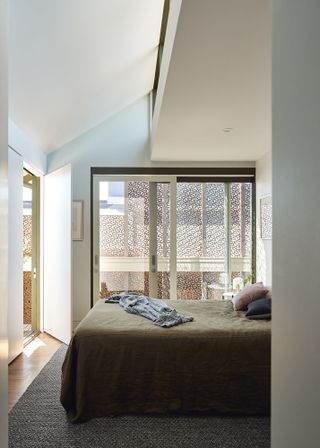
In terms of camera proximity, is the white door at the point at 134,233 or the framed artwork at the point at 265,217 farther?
the white door at the point at 134,233

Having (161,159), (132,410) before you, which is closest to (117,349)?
(132,410)

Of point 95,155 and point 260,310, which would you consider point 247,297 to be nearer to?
point 260,310

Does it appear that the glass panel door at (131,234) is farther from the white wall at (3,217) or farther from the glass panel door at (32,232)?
the white wall at (3,217)

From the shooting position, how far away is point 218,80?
2.87m

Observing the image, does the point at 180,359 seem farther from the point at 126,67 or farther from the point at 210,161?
the point at 210,161

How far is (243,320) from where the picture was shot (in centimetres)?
335

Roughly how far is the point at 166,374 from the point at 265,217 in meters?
3.00

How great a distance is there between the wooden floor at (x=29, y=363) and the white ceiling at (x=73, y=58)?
8.08 feet

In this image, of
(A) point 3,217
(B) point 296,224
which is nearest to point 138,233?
(A) point 3,217

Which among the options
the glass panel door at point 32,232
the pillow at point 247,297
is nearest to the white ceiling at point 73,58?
the glass panel door at point 32,232

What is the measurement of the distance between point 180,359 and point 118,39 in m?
2.75

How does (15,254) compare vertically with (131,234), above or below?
below

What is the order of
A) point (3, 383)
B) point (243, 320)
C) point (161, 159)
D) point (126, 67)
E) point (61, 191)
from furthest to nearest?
point (161, 159) < point (61, 191) < point (126, 67) < point (243, 320) < point (3, 383)

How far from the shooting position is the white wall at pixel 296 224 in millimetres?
924
